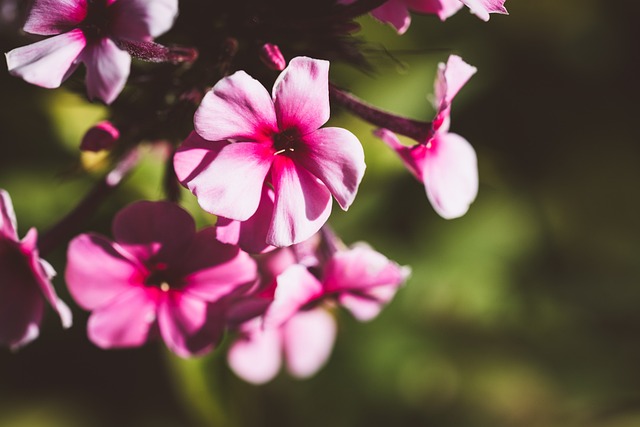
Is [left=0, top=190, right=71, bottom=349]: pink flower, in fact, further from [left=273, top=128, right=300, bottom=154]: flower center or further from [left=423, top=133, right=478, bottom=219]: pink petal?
[left=423, top=133, right=478, bottom=219]: pink petal

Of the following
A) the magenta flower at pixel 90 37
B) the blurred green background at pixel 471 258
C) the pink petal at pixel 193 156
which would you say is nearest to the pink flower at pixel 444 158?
the pink petal at pixel 193 156

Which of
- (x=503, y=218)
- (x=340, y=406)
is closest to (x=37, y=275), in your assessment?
(x=340, y=406)

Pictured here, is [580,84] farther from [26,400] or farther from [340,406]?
[26,400]

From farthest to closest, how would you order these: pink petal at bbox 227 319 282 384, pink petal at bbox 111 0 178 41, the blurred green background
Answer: the blurred green background < pink petal at bbox 227 319 282 384 < pink petal at bbox 111 0 178 41

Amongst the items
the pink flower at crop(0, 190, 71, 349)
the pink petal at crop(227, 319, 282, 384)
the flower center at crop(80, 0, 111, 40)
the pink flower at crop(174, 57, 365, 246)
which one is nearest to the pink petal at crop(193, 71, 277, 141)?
the pink flower at crop(174, 57, 365, 246)

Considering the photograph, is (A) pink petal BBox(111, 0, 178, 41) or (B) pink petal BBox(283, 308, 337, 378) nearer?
(A) pink petal BBox(111, 0, 178, 41)

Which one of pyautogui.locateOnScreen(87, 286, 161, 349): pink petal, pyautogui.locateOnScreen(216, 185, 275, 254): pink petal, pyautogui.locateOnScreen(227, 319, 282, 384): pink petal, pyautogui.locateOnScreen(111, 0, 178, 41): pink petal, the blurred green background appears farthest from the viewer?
the blurred green background
